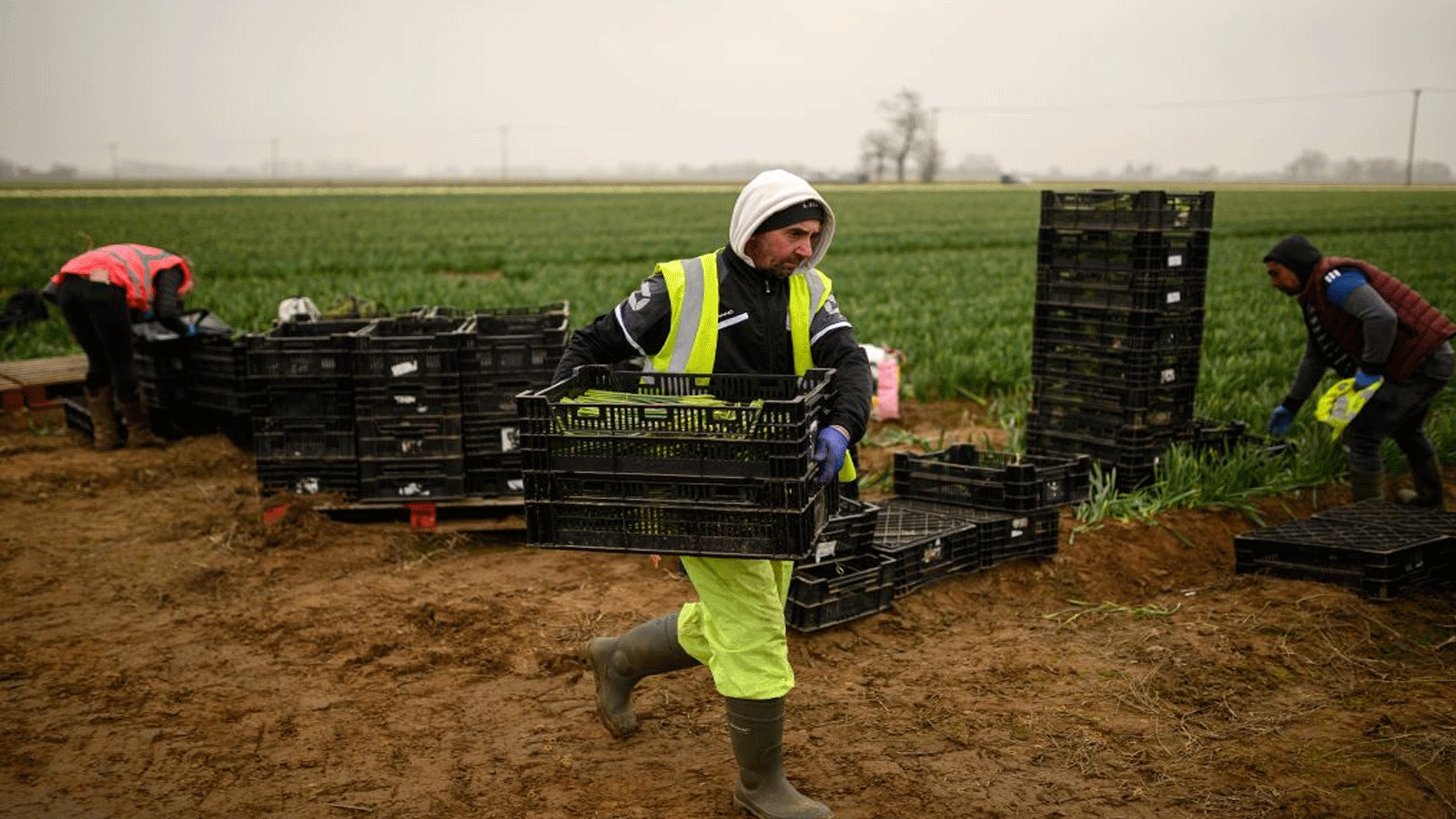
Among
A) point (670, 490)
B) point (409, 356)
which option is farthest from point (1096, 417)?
point (670, 490)

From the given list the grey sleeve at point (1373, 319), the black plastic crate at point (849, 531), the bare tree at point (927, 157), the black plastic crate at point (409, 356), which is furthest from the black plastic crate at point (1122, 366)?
the bare tree at point (927, 157)

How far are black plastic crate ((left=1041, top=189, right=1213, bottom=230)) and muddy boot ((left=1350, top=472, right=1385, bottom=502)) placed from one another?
177 centimetres

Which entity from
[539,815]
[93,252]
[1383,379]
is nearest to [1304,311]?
[1383,379]

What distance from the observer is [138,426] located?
9.27 metres

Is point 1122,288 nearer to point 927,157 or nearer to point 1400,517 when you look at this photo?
point 1400,517

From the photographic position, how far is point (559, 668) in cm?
523

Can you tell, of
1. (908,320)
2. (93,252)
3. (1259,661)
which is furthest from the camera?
(908,320)

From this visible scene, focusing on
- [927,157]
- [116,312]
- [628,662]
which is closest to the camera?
[628,662]

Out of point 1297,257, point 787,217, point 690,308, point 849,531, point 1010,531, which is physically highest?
point 787,217

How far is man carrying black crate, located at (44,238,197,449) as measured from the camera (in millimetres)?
8891

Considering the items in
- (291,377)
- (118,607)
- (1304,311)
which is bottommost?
(118,607)

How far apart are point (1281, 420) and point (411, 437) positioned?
535cm

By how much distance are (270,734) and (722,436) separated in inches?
94.7

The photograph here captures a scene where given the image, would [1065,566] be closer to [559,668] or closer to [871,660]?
[871,660]
